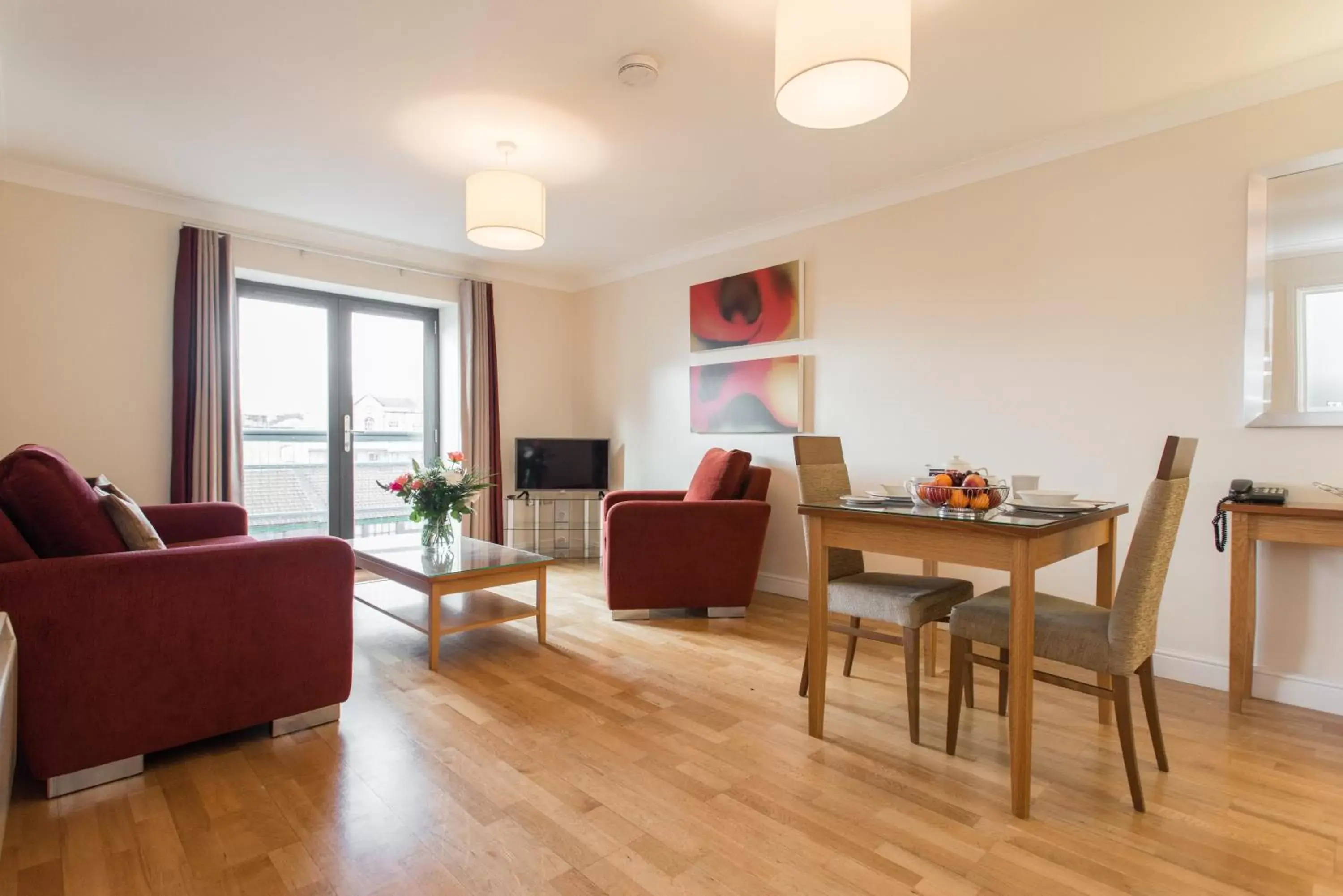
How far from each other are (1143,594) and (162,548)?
3007 millimetres

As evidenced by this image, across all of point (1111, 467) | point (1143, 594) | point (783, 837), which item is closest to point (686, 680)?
point (783, 837)

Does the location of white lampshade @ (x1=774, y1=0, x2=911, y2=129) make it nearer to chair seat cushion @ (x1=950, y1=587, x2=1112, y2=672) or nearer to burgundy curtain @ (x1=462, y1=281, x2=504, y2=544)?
chair seat cushion @ (x1=950, y1=587, x2=1112, y2=672)

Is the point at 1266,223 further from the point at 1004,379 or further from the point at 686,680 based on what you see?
the point at 686,680

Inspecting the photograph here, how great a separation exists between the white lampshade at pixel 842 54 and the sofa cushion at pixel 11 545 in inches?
99.3

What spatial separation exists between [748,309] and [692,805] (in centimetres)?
337

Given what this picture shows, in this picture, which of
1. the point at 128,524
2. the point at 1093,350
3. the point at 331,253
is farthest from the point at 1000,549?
the point at 331,253

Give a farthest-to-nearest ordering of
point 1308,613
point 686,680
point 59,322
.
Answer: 1. point 59,322
2. point 686,680
3. point 1308,613

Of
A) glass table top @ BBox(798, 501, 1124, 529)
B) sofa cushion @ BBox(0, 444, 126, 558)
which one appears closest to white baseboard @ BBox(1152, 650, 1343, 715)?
glass table top @ BBox(798, 501, 1124, 529)

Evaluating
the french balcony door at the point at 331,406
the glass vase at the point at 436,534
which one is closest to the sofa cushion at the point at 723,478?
the glass vase at the point at 436,534

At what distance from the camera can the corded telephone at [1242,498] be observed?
8.05ft

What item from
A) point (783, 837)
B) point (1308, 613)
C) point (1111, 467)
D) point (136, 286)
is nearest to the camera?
point (783, 837)

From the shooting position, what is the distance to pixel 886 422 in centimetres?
384

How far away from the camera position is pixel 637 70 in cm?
254

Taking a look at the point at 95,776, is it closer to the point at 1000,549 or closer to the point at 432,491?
the point at 432,491
